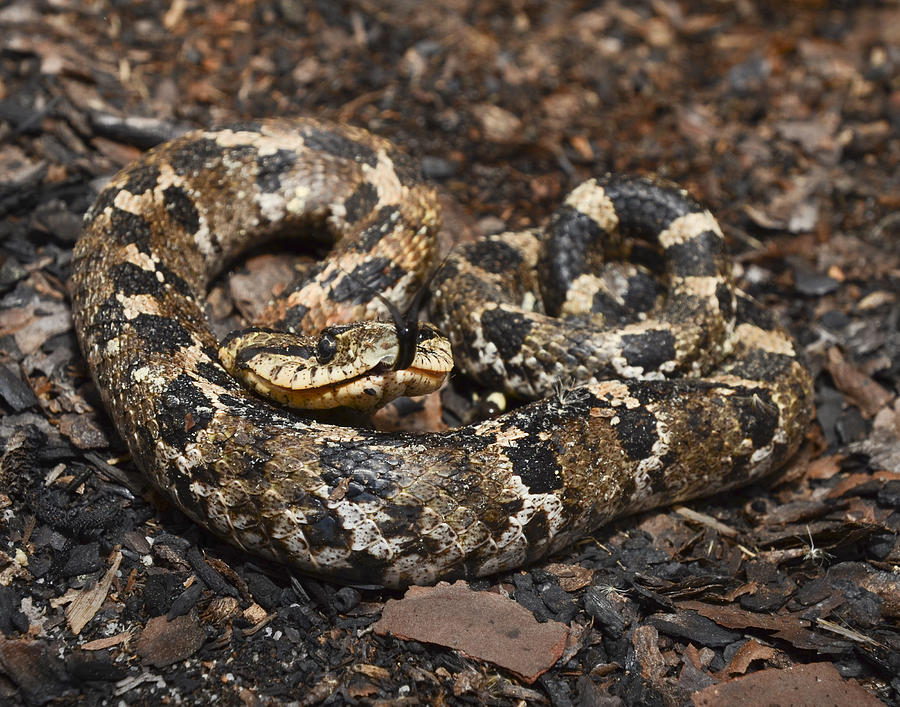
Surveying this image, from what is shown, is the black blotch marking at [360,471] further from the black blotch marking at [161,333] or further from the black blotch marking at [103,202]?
the black blotch marking at [103,202]

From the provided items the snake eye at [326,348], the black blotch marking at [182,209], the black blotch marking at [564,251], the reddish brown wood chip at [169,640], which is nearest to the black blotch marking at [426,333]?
the snake eye at [326,348]

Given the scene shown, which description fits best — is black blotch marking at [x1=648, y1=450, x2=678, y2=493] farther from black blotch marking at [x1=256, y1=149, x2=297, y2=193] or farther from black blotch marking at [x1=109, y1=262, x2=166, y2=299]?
black blotch marking at [x1=256, y1=149, x2=297, y2=193]

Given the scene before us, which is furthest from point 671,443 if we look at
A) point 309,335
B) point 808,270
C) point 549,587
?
point 808,270

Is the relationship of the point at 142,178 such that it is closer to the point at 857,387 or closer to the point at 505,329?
the point at 505,329

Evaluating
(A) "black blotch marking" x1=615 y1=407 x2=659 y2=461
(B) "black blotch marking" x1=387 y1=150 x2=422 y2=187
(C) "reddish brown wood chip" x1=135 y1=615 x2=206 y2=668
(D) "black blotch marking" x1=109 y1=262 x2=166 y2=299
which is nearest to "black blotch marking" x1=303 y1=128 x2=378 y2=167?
(B) "black blotch marking" x1=387 y1=150 x2=422 y2=187

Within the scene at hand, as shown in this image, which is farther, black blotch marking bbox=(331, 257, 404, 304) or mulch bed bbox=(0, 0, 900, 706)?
black blotch marking bbox=(331, 257, 404, 304)

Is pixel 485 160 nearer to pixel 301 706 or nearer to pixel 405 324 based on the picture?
pixel 405 324
